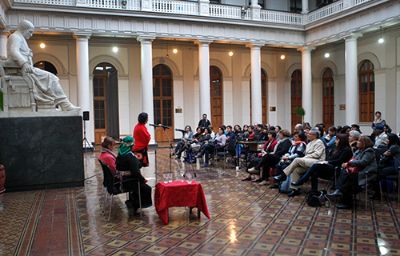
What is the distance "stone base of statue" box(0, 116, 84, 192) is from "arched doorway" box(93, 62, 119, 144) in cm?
1154

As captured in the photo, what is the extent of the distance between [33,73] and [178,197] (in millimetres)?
5105

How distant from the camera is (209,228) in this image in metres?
5.62

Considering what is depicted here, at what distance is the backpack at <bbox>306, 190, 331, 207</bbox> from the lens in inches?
270

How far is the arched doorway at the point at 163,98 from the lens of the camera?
21328mm

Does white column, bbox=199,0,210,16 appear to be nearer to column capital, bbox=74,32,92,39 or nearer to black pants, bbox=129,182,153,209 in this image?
column capital, bbox=74,32,92,39

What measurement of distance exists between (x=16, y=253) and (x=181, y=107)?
1733cm

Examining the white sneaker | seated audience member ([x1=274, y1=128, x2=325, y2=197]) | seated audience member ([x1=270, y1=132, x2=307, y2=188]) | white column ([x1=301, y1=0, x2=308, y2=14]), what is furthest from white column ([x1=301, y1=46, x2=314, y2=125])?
seated audience member ([x1=274, y1=128, x2=325, y2=197])

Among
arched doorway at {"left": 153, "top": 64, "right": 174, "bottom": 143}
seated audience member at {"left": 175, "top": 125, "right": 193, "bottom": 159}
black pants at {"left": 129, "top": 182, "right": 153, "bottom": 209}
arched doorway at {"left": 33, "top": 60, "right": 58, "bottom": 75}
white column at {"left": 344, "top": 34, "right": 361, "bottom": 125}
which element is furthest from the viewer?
arched doorway at {"left": 153, "top": 64, "right": 174, "bottom": 143}

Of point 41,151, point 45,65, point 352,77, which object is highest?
point 45,65

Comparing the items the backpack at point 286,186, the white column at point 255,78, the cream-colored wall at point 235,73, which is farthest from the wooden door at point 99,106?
the backpack at point 286,186

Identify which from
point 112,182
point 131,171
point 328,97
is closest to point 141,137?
point 131,171

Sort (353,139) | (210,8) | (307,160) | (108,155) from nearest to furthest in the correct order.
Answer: (108,155) < (307,160) < (353,139) < (210,8)

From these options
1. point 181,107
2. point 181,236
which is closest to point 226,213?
point 181,236

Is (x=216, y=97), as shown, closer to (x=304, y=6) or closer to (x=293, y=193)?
(x=304, y=6)
